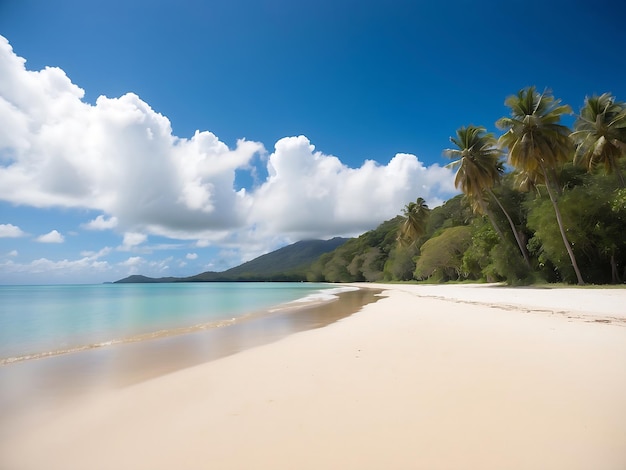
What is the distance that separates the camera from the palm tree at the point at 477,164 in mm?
26188

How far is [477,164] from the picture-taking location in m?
26.5

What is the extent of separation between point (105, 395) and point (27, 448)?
57.4 inches

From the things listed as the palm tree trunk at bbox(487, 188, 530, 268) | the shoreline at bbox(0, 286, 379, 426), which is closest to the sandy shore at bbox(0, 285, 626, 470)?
the shoreline at bbox(0, 286, 379, 426)

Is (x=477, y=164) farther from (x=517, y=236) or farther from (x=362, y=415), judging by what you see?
(x=362, y=415)

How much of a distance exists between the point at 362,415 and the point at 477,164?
27.4 meters

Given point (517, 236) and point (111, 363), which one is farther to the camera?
point (517, 236)

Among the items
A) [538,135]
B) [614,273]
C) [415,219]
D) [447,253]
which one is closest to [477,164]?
[538,135]

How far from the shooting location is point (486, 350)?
17.9ft

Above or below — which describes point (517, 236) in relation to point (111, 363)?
above

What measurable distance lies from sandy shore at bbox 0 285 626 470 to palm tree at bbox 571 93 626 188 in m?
20.6

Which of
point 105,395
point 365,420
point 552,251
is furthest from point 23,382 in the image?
point 552,251

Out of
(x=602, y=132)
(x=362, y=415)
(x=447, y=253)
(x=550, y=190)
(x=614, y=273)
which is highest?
(x=602, y=132)

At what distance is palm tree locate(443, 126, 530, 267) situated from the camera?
26.2 meters

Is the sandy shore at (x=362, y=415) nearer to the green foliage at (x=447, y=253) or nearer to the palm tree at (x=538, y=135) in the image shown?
the palm tree at (x=538, y=135)
